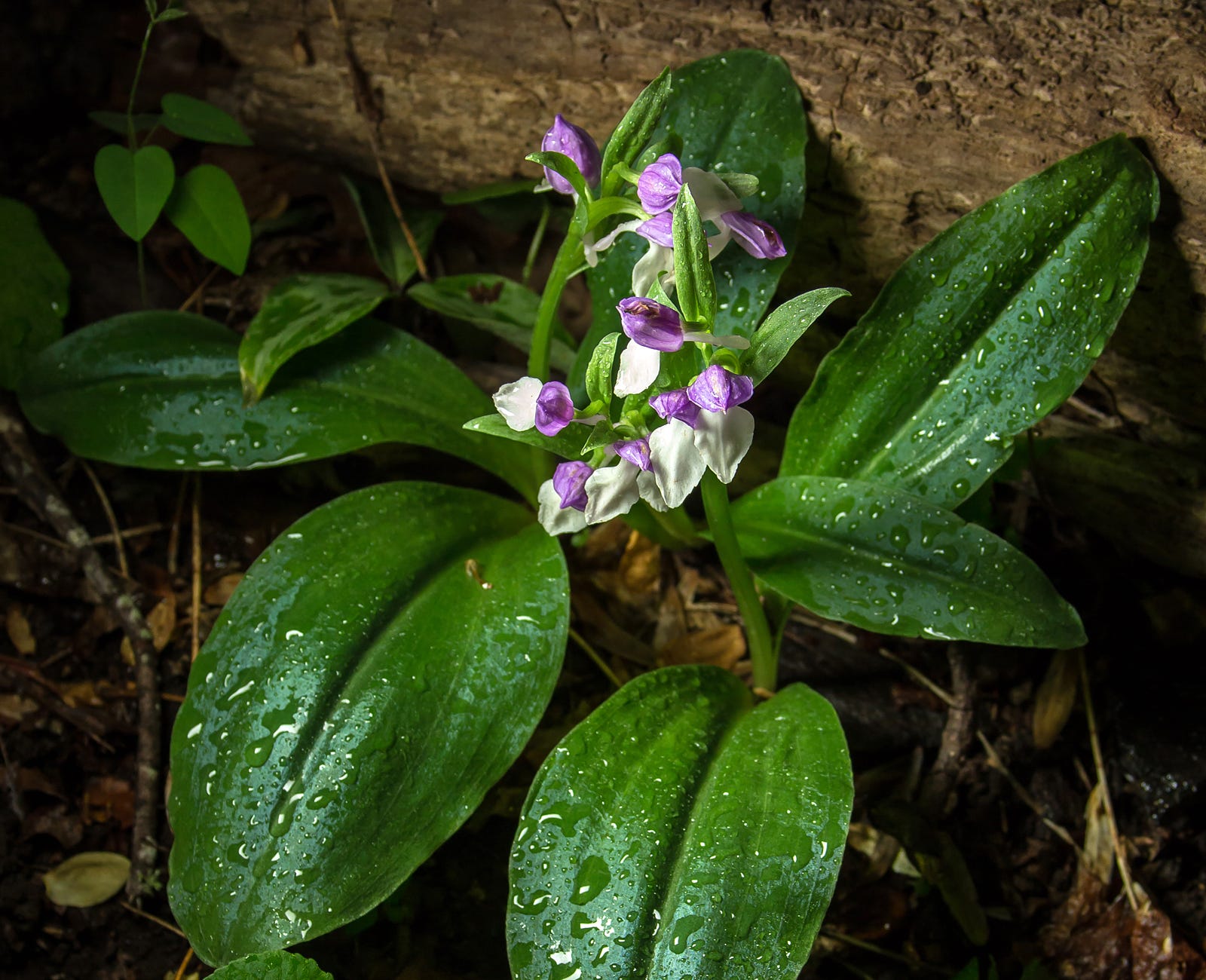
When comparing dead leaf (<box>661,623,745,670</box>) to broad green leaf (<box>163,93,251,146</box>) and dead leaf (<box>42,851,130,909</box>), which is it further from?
broad green leaf (<box>163,93,251,146</box>)

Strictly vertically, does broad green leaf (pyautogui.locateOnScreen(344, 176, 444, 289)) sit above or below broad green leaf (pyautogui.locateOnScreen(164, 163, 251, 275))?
below

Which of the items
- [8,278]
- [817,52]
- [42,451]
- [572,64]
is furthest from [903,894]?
[8,278]

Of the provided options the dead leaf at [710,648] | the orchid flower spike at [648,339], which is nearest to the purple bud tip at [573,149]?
the orchid flower spike at [648,339]

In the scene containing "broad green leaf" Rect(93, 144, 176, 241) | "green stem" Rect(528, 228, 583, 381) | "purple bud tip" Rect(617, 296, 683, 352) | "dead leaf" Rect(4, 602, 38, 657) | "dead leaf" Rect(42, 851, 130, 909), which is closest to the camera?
"purple bud tip" Rect(617, 296, 683, 352)

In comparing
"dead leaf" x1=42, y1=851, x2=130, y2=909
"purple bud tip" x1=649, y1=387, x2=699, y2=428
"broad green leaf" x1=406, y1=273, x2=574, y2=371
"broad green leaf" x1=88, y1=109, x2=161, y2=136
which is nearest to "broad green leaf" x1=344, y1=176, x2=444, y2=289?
"broad green leaf" x1=406, y1=273, x2=574, y2=371

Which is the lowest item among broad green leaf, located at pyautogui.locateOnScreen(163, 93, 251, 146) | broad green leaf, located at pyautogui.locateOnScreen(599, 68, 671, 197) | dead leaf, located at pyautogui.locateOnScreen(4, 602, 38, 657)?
dead leaf, located at pyautogui.locateOnScreen(4, 602, 38, 657)

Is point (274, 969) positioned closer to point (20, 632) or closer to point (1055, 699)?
point (20, 632)

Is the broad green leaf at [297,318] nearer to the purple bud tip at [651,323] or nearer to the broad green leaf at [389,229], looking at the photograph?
the broad green leaf at [389,229]

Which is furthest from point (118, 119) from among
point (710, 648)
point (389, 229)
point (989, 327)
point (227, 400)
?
point (989, 327)
